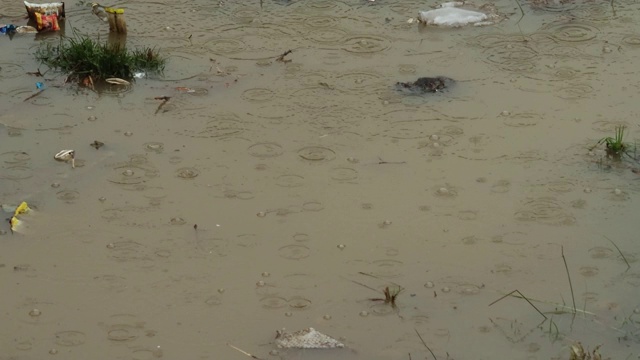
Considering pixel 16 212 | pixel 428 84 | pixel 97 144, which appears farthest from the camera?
pixel 428 84

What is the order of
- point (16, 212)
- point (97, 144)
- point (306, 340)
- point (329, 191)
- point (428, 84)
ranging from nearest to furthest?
point (306, 340)
point (16, 212)
point (329, 191)
point (97, 144)
point (428, 84)

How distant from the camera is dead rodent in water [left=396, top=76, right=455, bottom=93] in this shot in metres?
5.86

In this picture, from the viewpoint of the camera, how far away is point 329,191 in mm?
4934

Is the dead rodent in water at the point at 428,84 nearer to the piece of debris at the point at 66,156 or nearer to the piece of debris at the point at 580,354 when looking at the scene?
the piece of debris at the point at 66,156

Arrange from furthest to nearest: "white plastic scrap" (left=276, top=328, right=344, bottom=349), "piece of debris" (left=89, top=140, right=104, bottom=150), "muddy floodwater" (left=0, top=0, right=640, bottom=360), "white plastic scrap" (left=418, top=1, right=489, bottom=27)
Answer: "white plastic scrap" (left=418, top=1, right=489, bottom=27) → "piece of debris" (left=89, top=140, right=104, bottom=150) → "muddy floodwater" (left=0, top=0, right=640, bottom=360) → "white plastic scrap" (left=276, top=328, right=344, bottom=349)

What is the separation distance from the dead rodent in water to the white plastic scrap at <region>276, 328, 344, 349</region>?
7.51 feet

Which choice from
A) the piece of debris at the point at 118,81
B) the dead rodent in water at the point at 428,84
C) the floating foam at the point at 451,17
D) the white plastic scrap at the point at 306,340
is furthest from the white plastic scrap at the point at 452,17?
the white plastic scrap at the point at 306,340

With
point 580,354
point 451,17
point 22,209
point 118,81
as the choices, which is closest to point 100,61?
point 118,81

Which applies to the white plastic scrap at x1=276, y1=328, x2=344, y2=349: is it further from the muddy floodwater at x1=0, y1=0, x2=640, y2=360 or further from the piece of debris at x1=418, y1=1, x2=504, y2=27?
the piece of debris at x1=418, y1=1, x2=504, y2=27

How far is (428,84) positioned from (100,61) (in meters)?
2.05

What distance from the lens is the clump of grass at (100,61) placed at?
6.01 meters

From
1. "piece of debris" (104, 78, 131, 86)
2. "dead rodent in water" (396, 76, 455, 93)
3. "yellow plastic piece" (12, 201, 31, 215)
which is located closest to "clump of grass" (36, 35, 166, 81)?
"piece of debris" (104, 78, 131, 86)

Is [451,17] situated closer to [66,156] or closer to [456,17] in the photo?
[456,17]

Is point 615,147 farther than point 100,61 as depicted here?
No
